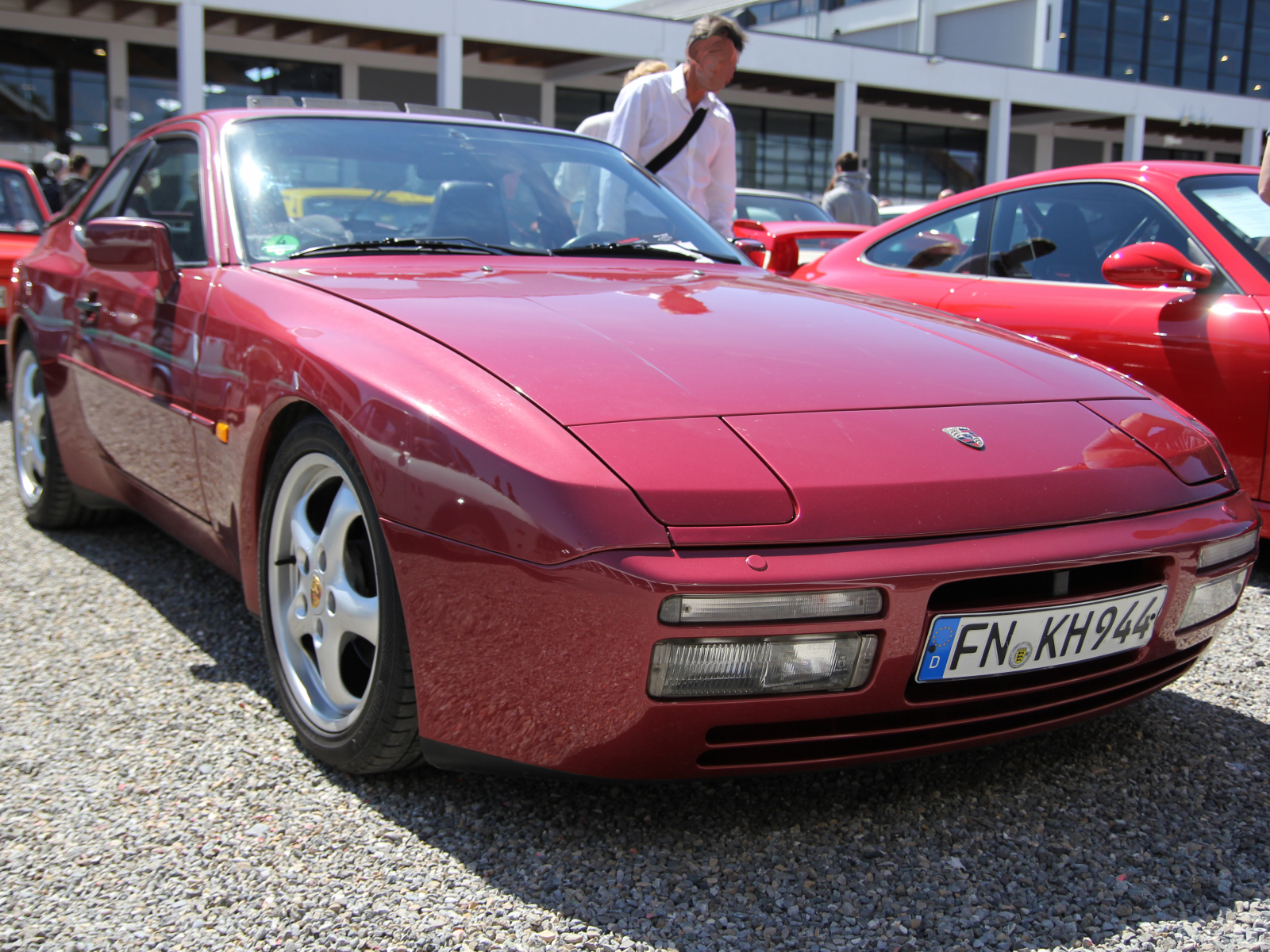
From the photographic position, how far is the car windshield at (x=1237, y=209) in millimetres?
3639

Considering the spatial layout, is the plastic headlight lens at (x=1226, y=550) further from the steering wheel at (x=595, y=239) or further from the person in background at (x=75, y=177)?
the person in background at (x=75, y=177)

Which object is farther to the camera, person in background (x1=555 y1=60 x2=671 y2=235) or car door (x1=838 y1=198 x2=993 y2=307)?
car door (x1=838 y1=198 x2=993 y2=307)

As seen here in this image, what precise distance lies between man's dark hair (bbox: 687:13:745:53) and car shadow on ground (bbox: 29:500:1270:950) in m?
3.04

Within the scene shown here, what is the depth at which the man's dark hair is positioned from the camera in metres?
4.38

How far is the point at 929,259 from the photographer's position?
15.1 ft

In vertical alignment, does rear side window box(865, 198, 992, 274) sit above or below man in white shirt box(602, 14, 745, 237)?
below

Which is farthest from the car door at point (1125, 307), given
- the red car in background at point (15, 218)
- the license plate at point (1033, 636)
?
the red car in background at point (15, 218)

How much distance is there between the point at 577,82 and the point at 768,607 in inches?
986

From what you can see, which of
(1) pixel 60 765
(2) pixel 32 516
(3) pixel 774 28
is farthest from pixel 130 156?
(3) pixel 774 28

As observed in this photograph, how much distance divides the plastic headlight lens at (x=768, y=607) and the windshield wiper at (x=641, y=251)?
59.4 inches

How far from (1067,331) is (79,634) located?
122 inches

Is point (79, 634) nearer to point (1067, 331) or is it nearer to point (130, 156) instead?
point (130, 156)

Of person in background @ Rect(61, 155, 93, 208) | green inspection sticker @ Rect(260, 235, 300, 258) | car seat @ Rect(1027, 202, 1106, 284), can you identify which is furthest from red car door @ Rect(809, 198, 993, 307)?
person in background @ Rect(61, 155, 93, 208)

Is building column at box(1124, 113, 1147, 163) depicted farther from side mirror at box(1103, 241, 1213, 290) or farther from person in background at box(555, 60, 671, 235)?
person in background at box(555, 60, 671, 235)
